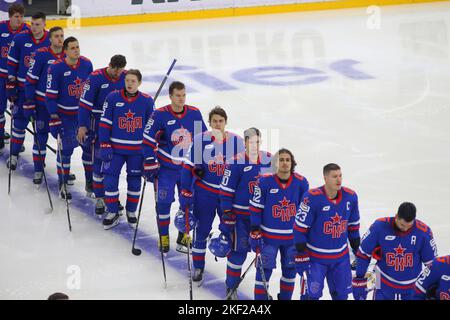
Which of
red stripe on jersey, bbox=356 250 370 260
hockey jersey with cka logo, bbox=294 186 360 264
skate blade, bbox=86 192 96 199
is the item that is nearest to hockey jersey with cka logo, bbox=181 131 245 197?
hockey jersey with cka logo, bbox=294 186 360 264

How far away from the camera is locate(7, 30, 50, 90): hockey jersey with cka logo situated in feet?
29.9

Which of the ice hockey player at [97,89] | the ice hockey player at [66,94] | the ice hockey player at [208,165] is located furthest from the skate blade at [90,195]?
the ice hockey player at [208,165]

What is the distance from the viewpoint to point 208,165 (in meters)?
6.80

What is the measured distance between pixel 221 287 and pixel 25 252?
5.96 feet

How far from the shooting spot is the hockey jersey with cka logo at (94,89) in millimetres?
8000

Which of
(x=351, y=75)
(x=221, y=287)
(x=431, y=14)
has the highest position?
(x=431, y=14)

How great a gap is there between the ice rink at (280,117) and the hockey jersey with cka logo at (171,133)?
2.77 ft

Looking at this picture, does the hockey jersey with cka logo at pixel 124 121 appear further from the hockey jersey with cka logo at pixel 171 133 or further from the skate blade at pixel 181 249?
the skate blade at pixel 181 249

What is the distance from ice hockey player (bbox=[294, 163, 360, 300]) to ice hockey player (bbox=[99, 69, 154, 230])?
231 cm

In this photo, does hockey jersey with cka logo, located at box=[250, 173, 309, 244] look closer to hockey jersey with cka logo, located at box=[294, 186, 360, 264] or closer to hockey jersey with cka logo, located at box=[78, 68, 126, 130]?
hockey jersey with cka logo, located at box=[294, 186, 360, 264]

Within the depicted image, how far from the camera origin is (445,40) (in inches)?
603
